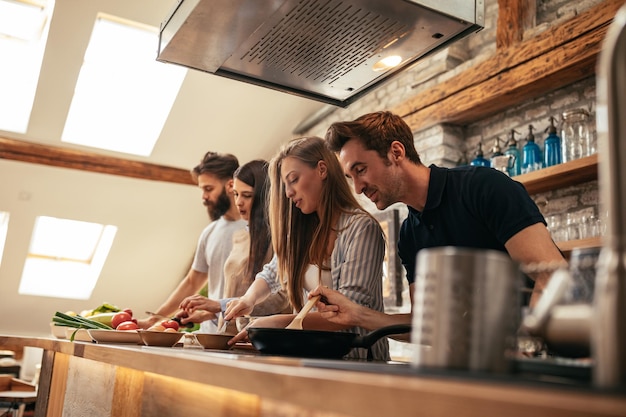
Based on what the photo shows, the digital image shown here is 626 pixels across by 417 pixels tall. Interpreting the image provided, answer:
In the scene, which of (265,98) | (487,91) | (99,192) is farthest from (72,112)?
(487,91)

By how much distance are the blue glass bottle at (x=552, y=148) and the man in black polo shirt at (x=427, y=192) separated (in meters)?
1.88

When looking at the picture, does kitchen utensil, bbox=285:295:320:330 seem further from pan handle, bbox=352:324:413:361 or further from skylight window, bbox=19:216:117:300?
skylight window, bbox=19:216:117:300

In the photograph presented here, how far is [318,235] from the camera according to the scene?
2055mm

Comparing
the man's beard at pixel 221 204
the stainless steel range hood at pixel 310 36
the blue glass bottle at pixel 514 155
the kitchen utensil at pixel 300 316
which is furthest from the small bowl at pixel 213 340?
the blue glass bottle at pixel 514 155

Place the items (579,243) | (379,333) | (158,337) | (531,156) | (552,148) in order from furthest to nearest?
1. (531,156)
2. (552,148)
3. (579,243)
4. (158,337)
5. (379,333)

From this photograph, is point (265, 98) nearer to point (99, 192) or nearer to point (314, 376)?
point (99, 192)

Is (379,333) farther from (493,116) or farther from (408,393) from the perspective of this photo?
(493,116)

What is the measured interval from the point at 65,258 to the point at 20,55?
2.63 m

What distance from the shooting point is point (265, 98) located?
6188 millimetres

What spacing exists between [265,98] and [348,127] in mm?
4344

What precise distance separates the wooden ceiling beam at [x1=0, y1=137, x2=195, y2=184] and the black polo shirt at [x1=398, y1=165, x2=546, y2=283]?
476 cm

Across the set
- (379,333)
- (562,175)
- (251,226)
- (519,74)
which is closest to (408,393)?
(379,333)

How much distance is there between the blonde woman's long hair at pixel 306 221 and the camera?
6.76 ft

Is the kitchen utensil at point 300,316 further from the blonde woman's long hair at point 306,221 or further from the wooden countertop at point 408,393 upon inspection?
the wooden countertop at point 408,393
